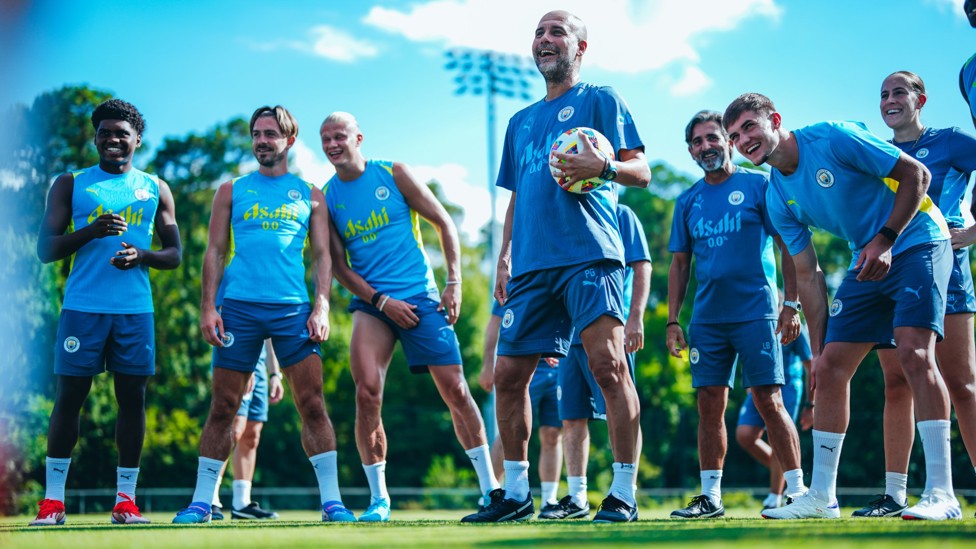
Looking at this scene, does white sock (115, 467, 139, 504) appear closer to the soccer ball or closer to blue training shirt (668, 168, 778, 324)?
the soccer ball

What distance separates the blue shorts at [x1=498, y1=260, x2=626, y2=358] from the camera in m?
5.20

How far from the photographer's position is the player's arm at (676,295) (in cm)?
694

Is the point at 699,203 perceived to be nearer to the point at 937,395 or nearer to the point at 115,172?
the point at 937,395

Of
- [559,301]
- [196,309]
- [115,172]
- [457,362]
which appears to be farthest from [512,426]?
[196,309]

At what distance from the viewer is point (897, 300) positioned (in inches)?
208

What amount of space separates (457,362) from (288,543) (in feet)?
10.9

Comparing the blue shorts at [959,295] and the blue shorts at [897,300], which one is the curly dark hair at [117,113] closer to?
the blue shorts at [897,300]

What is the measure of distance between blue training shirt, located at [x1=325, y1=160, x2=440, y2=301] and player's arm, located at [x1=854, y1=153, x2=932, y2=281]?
3029 mm

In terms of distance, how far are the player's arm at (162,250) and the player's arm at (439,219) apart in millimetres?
1630

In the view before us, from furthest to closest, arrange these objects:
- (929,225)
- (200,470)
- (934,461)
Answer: (200,470), (929,225), (934,461)

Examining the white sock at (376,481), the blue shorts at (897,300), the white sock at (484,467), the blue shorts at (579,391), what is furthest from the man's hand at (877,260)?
the white sock at (376,481)

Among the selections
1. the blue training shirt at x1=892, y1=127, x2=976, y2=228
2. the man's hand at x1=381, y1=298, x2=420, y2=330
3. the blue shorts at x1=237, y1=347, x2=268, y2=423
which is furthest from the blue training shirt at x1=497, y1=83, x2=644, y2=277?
the blue shorts at x1=237, y1=347, x2=268, y2=423

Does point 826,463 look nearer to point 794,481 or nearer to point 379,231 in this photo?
point 794,481

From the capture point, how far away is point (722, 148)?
7.02 m
